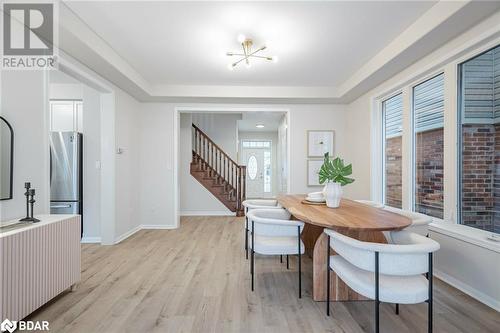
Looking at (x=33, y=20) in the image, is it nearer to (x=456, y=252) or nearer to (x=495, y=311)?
(x=456, y=252)

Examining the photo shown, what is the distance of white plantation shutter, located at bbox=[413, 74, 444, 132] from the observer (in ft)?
9.07

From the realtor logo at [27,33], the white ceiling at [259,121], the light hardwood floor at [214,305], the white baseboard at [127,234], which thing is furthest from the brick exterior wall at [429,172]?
the white baseboard at [127,234]

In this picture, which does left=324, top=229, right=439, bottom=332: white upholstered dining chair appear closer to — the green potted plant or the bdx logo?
the green potted plant

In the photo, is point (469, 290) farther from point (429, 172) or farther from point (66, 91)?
point (66, 91)

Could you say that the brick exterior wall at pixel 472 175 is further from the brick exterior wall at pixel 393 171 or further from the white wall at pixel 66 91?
the white wall at pixel 66 91

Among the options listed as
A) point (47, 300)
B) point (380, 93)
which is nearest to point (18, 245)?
point (47, 300)

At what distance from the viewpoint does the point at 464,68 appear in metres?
2.47

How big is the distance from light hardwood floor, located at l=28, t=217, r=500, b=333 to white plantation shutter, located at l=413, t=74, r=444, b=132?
5.77 ft

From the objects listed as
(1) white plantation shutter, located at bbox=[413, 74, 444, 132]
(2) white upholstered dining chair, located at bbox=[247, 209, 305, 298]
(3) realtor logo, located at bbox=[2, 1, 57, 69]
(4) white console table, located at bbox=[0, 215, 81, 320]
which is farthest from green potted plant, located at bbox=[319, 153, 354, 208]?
(3) realtor logo, located at bbox=[2, 1, 57, 69]

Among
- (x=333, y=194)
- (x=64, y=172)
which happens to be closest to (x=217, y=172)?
(x=64, y=172)

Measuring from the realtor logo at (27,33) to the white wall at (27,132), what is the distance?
10cm

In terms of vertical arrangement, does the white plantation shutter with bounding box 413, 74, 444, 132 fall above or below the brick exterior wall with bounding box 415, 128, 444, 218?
above

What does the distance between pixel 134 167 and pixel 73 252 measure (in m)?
2.45

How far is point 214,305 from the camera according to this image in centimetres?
212
